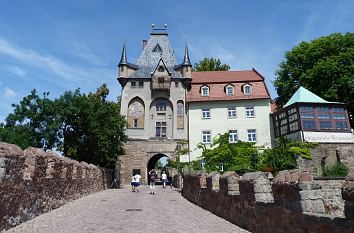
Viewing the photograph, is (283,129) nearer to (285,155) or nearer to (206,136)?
(285,155)

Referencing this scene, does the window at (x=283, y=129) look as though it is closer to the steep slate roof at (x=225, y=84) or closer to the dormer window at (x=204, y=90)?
the steep slate roof at (x=225, y=84)

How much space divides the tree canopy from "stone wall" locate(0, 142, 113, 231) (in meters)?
11.7

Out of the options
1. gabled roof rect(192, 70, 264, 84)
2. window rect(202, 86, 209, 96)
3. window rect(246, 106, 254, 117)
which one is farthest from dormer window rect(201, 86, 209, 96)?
window rect(246, 106, 254, 117)

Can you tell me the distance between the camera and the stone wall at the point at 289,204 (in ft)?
14.8

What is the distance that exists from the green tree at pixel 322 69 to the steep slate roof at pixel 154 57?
1343cm

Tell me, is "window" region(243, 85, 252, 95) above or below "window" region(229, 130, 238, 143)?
above

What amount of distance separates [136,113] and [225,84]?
11721mm

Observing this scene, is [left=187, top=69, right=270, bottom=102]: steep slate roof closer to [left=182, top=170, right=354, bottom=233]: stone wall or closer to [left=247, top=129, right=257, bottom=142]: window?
[left=247, top=129, right=257, bottom=142]: window

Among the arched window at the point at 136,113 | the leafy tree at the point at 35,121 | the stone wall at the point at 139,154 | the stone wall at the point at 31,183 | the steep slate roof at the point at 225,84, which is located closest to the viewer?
the stone wall at the point at 31,183

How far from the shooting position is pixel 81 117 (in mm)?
27562

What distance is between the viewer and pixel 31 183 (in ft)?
32.1

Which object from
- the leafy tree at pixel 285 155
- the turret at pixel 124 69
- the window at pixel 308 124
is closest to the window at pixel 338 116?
the window at pixel 308 124

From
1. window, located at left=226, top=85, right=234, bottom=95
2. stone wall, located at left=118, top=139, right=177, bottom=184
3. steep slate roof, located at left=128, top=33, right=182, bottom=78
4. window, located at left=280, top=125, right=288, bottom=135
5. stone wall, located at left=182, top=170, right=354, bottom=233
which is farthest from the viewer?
steep slate roof, located at left=128, top=33, right=182, bottom=78

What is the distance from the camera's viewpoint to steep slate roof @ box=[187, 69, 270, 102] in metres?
38.9
